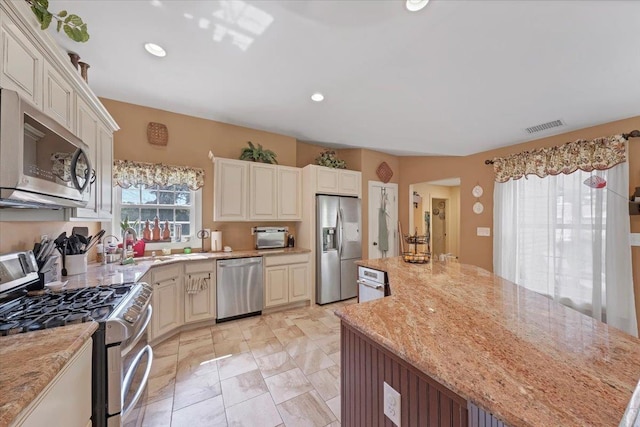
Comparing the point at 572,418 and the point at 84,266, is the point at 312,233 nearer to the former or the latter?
the point at 84,266

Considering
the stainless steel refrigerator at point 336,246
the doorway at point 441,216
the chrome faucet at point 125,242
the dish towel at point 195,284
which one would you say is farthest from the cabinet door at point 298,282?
the doorway at point 441,216

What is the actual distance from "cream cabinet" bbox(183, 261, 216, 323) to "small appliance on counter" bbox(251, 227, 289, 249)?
0.81m

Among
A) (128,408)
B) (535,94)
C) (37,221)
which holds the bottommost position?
(128,408)

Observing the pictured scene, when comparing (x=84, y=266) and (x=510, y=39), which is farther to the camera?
(x=84, y=266)

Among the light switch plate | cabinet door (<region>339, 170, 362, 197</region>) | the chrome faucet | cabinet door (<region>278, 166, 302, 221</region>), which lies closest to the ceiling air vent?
the light switch plate

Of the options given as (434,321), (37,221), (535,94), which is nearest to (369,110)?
(535,94)

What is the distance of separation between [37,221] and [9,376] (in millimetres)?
1556

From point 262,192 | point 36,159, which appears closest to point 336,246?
point 262,192

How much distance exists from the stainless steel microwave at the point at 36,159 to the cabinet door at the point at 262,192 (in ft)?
6.66

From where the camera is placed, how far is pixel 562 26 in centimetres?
162

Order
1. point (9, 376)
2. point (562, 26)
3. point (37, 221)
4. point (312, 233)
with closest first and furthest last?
1. point (9, 376)
2. point (562, 26)
3. point (37, 221)
4. point (312, 233)

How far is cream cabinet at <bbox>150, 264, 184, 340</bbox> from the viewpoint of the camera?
8.02 ft

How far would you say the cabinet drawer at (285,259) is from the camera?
11.1 ft

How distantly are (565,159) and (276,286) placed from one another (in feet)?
13.4
